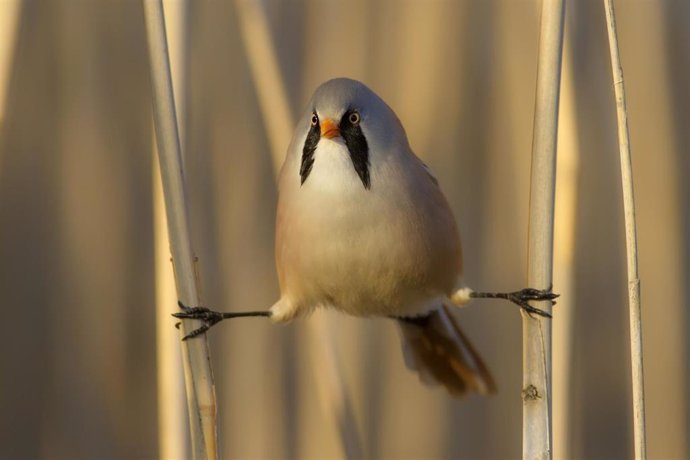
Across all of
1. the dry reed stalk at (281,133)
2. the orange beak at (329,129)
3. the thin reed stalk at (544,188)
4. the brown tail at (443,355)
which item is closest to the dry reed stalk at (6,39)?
the dry reed stalk at (281,133)

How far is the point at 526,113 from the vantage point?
105 inches

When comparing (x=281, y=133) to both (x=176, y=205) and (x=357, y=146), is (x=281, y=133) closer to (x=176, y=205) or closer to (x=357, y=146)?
(x=357, y=146)

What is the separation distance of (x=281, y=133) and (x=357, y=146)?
502mm

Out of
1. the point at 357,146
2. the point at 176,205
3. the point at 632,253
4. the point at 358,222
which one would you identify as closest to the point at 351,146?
the point at 357,146

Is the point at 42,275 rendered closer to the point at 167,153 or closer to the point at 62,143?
the point at 62,143

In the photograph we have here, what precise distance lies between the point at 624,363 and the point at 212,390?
1543mm

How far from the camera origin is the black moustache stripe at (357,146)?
168cm

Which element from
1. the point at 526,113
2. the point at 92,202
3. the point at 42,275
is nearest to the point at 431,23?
the point at 526,113

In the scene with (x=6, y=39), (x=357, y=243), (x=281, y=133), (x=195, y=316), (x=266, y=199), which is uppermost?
(x=6, y=39)

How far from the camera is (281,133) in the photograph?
2.17 metres

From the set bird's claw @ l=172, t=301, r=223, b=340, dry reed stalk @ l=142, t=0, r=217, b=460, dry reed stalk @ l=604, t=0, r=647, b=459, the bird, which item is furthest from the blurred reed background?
dry reed stalk @ l=604, t=0, r=647, b=459

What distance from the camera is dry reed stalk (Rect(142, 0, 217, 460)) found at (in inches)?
59.8

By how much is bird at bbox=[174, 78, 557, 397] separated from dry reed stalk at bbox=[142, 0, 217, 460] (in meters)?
0.08

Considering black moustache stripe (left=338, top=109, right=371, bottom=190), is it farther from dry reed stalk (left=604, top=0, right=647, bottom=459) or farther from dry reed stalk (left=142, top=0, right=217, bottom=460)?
dry reed stalk (left=604, top=0, right=647, bottom=459)
